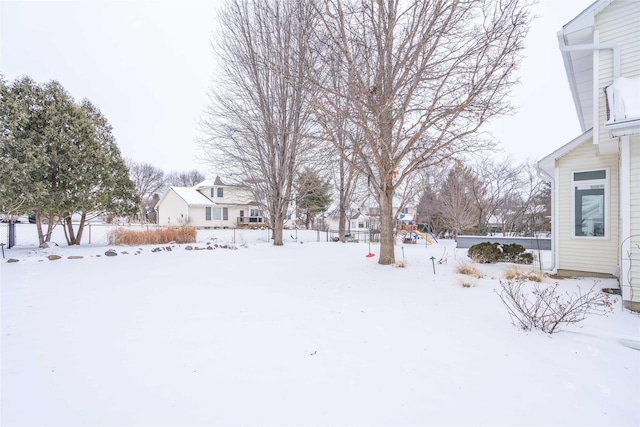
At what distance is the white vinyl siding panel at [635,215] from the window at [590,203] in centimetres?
233

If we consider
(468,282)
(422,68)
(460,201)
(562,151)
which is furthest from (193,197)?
(562,151)

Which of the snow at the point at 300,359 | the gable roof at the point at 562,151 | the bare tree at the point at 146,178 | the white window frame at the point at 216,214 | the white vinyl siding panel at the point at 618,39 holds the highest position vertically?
the bare tree at the point at 146,178

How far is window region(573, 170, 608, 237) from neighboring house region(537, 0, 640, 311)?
0.06 feet

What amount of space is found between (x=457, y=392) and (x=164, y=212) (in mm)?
34655

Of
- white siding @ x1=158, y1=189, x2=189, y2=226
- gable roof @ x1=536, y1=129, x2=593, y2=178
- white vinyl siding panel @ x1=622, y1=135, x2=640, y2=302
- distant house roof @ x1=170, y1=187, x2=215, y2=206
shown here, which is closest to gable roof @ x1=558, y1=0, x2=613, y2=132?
gable roof @ x1=536, y1=129, x2=593, y2=178

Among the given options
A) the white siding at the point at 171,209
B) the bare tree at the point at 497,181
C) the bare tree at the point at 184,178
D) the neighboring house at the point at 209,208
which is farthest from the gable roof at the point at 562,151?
the bare tree at the point at 184,178

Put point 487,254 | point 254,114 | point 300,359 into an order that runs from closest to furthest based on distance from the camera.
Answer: point 300,359, point 487,254, point 254,114

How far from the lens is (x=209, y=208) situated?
1153 inches

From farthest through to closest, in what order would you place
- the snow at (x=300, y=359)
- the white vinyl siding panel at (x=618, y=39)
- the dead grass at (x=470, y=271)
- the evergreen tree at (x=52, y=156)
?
the evergreen tree at (x=52, y=156) < the dead grass at (x=470, y=271) < the white vinyl siding panel at (x=618, y=39) < the snow at (x=300, y=359)

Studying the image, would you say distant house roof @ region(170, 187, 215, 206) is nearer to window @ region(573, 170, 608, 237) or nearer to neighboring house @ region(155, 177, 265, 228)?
neighboring house @ region(155, 177, 265, 228)

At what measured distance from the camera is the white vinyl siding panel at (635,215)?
201 inches

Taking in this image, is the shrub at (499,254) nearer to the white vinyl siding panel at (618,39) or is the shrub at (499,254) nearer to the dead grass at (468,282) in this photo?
the dead grass at (468,282)

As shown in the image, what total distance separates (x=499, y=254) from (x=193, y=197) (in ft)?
89.0

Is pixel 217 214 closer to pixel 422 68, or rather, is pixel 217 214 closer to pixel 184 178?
pixel 422 68
